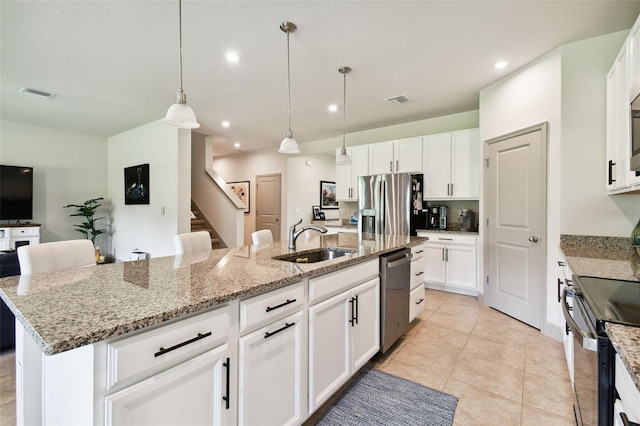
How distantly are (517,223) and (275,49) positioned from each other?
3044 mm

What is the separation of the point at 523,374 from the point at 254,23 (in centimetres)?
335

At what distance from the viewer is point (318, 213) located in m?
7.20

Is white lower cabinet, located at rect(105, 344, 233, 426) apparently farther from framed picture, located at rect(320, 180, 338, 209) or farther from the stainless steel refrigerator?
framed picture, located at rect(320, 180, 338, 209)

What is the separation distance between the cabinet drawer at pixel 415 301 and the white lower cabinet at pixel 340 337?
622 mm

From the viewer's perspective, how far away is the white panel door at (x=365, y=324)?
191 centimetres

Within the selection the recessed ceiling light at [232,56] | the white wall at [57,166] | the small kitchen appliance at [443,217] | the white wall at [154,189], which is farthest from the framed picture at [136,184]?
the small kitchen appliance at [443,217]

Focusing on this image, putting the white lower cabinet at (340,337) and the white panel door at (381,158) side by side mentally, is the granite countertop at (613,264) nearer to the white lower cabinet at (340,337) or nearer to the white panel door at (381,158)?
the white lower cabinet at (340,337)

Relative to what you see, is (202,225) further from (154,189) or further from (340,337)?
(340,337)

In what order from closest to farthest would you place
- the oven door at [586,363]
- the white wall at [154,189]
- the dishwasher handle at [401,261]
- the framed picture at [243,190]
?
the oven door at [586,363] → the dishwasher handle at [401,261] → the white wall at [154,189] → the framed picture at [243,190]

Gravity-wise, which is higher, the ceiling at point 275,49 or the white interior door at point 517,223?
the ceiling at point 275,49

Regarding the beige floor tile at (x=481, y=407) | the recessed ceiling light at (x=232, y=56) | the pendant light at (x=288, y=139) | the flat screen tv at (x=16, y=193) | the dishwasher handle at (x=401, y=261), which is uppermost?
the recessed ceiling light at (x=232, y=56)

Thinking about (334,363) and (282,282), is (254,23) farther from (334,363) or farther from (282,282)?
(334,363)

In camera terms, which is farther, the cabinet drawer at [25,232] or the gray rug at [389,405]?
the cabinet drawer at [25,232]

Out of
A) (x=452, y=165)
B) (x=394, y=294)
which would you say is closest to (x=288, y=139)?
(x=394, y=294)
